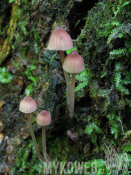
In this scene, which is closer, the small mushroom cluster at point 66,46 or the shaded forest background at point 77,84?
Answer: the small mushroom cluster at point 66,46

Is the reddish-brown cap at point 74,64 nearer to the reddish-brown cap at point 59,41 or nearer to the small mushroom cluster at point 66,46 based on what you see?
the small mushroom cluster at point 66,46

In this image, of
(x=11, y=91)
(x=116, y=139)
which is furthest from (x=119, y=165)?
(x=11, y=91)

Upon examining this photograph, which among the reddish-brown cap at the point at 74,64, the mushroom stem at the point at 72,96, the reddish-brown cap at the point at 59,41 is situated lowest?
the mushroom stem at the point at 72,96

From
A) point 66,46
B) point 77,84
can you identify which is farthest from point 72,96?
point 66,46

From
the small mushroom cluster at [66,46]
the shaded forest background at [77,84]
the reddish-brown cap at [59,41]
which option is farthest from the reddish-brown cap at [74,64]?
the shaded forest background at [77,84]

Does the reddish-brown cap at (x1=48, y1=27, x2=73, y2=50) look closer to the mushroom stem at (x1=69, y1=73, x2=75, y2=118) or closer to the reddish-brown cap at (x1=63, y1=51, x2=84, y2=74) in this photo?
the reddish-brown cap at (x1=63, y1=51, x2=84, y2=74)

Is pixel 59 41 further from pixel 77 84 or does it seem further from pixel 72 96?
pixel 77 84

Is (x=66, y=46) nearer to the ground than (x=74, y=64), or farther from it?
farther from it

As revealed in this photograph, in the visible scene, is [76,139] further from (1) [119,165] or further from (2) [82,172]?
(1) [119,165]
